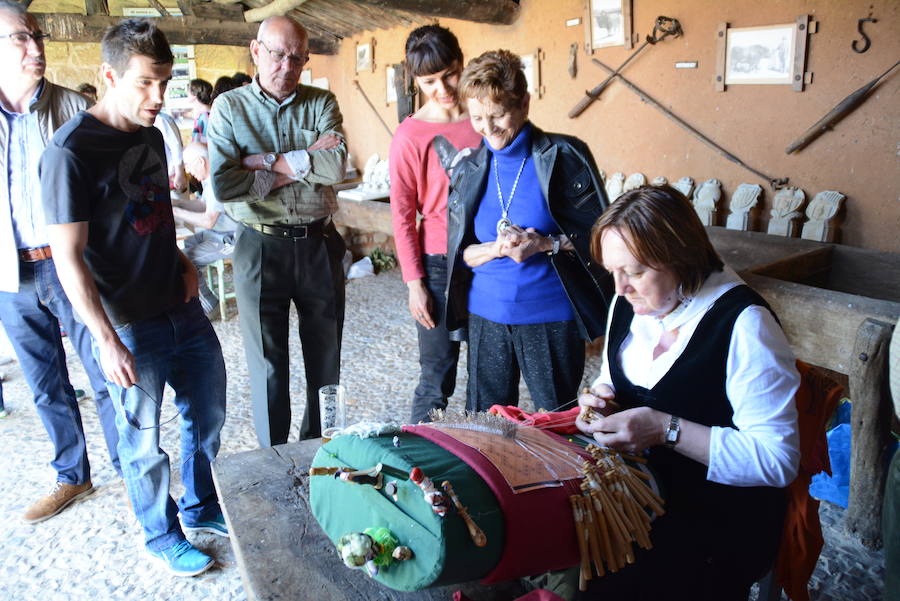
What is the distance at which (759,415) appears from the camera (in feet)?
4.22

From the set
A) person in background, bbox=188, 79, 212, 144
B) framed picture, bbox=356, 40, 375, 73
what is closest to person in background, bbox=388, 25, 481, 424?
person in background, bbox=188, 79, 212, 144

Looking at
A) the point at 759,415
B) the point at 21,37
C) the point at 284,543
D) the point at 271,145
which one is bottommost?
the point at 284,543

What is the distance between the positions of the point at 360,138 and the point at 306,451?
23.0ft

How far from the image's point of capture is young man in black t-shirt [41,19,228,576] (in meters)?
1.86

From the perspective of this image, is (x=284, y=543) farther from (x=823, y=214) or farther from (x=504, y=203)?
(x=823, y=214)

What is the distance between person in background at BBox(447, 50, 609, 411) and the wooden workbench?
2.62 ft

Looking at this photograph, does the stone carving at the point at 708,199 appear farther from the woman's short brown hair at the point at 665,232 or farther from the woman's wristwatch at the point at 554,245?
the woman's short brown hair at the point at 665,232

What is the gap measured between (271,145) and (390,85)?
17.1ft

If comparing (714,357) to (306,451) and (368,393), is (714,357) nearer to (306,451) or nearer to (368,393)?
(306,451)

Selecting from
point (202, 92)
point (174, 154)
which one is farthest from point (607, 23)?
point (174, 154)

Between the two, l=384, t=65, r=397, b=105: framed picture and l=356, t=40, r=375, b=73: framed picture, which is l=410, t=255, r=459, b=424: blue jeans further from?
l=356, t=40, r=375, b=73: framed picture

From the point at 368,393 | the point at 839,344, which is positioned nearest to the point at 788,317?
→ the point at 839,344

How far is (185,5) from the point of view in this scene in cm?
732

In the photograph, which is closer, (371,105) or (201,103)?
(201,103)
